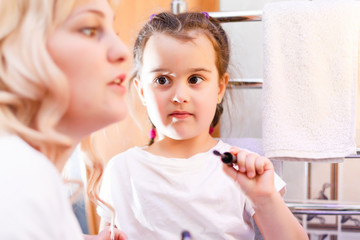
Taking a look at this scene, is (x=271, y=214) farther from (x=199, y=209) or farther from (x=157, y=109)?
(x=157, y=109)

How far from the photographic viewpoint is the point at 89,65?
542 millimetres

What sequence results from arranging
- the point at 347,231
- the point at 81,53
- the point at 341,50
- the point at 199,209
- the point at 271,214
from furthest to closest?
the point at 347,231, the point at 341,50, the point at 199,209, the point at 271,214, the point at 81,53

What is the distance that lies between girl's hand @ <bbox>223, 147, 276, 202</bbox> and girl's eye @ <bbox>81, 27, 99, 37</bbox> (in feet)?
1.28

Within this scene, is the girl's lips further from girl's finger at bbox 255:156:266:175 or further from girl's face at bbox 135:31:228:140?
girl's finger at bbox 255:156:266:175

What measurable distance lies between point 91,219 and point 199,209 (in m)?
0.55

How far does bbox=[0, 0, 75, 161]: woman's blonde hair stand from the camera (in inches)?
19.8

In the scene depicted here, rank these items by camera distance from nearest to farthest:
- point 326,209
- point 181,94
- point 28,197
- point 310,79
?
1. point 28,197
2. point 181,94
3. point 310,79
4. point 326,209

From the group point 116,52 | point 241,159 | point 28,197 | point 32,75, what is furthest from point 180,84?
point 28,197

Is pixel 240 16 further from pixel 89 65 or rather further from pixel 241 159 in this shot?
pixel 89 65

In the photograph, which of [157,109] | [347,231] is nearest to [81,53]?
[157,109]

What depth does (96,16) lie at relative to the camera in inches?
22.7

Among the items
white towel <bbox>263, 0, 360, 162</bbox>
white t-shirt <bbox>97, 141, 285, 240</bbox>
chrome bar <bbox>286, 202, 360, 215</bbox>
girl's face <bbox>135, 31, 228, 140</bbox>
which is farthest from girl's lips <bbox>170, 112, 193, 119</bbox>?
chrome bar <bbox>286, 202, 360, 215</bbox>

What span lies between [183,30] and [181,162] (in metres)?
0.35

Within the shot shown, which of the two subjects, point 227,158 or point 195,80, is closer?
point 227,158
